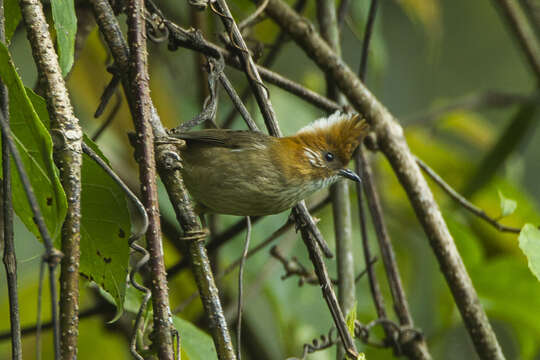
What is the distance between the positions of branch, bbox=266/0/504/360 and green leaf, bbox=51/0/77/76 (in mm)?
1273

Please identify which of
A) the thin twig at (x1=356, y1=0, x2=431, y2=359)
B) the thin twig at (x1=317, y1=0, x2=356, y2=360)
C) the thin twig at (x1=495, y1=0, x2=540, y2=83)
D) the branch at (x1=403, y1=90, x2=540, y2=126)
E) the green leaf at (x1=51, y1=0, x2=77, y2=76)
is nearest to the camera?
the green leaf at (x1=51, y1=0, x2=77, y2=76)

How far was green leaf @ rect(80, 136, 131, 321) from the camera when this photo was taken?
1.64 metres

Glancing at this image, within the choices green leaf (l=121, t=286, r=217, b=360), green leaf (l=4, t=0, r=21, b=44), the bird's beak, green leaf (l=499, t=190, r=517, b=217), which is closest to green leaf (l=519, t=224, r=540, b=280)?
green leaf (l=499, t=190, r=517, b=217)

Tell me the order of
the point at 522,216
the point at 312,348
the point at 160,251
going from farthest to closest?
1. the point at 522,216
2. the point at 312,348
3. the point at 160,251

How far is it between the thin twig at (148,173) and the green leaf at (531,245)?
1054 millimetres

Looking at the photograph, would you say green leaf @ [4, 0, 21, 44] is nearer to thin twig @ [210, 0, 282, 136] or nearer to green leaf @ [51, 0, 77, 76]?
green leaf @ [51, 0, 77, 76]

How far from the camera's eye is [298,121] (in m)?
3.93

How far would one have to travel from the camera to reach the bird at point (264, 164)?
8.36ft

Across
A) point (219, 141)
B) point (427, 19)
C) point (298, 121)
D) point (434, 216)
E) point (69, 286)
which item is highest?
point (427, 19)

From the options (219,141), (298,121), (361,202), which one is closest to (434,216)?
(361,202)

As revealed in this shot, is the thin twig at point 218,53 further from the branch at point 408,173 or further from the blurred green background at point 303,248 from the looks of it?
the blurred green background at point 303,248

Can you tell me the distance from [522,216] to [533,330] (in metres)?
0.59

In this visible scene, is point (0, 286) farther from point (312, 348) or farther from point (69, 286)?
point (69, 286)

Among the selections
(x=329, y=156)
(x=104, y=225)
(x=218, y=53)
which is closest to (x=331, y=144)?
(x=329, y=156)
